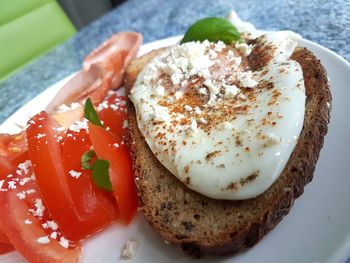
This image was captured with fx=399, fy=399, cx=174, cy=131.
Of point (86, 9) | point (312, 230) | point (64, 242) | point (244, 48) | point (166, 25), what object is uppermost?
point (244, 48)

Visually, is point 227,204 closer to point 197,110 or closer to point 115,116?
point 197,110

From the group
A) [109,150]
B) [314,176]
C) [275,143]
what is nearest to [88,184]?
[109,150]

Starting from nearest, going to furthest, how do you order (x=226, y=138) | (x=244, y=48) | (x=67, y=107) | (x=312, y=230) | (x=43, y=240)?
(x=312, y=230) → (x=226, y=138) → (x=43, y=240) → (x=244, y=48) → (x=67, y=107)

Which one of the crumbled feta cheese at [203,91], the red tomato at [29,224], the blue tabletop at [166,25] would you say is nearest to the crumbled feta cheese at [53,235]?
the red tomato at [29,224]

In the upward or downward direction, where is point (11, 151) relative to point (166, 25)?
upward

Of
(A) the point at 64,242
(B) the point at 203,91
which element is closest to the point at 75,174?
(A) the point at 64,242

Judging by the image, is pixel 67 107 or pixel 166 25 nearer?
pixel 67 107

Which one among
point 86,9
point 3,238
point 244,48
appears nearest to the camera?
point 3,238
